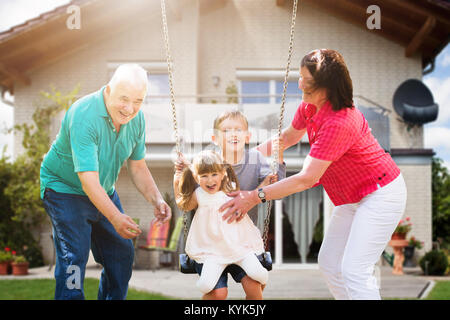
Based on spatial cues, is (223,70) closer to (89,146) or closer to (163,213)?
(163,213)

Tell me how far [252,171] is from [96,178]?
2.48 ft

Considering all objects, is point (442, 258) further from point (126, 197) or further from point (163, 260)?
point (126, 197)

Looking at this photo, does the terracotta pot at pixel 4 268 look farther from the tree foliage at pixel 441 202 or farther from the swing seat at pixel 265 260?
the tree foliage at pixel 441 202

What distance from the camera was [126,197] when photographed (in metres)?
4.48

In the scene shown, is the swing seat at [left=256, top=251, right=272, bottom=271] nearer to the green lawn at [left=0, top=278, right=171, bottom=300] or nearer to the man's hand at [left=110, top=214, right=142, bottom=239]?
the man's hand at [left=110, top=214, right=142, bottom=239]

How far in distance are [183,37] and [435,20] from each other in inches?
224

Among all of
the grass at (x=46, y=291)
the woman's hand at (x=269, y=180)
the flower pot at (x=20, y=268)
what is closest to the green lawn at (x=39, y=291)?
the grass at (x=46, y=291)

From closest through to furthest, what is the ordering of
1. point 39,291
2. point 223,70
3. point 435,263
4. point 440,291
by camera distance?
point 39,291 < point 440,291 < point 435,263 < point 223,70

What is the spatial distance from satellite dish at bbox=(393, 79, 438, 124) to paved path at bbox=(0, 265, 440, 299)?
2816 millimetres

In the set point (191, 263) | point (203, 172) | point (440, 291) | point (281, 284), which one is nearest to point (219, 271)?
point (191, 263)

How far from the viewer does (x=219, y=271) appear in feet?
7.46

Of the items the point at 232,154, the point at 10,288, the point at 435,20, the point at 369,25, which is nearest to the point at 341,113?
the point at 232,154

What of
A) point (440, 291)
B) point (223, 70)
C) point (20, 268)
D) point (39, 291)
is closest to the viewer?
point (39, 291)

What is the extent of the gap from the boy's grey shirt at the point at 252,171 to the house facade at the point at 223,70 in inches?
106
